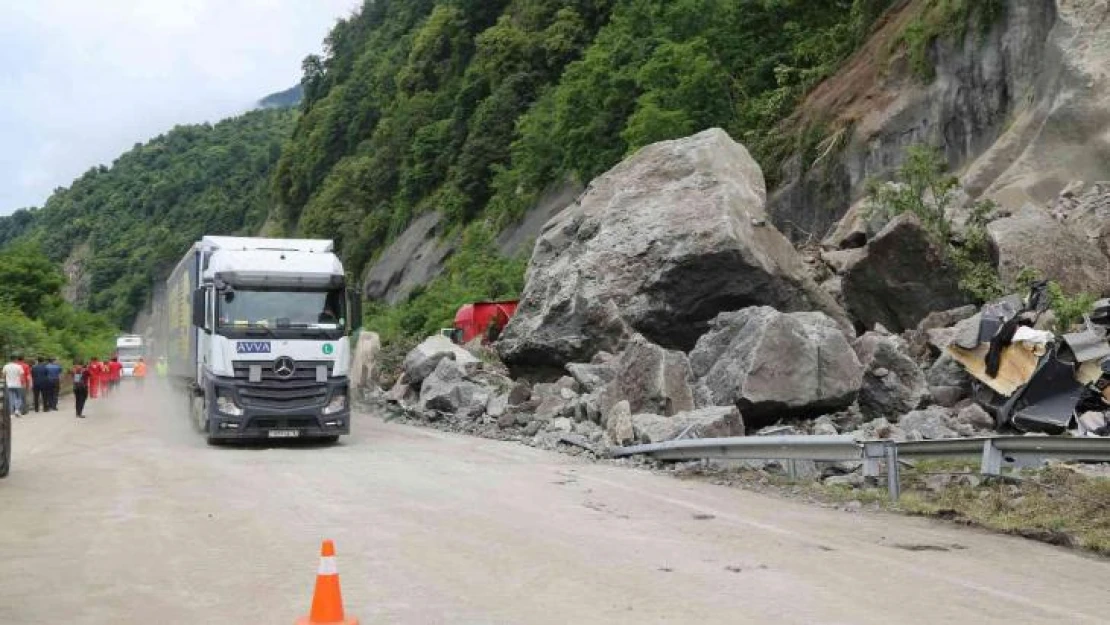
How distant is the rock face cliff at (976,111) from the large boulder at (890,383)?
800cm

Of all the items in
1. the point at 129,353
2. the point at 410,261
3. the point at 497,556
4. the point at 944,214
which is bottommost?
the point at 497,556

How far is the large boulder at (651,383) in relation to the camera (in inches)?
607

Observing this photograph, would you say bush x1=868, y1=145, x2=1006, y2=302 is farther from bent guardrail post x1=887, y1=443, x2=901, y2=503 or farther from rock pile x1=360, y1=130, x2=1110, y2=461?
bent guardrail post x1=887, y1=443, x2=901, y2=503

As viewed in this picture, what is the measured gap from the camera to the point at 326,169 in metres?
90.4

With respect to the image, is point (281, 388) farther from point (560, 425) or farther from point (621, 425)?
point (621, 425)

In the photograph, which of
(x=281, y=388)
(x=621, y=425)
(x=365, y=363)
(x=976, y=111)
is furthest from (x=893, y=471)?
(x=365, y=363)

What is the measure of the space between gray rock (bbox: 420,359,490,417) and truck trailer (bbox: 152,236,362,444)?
362cm

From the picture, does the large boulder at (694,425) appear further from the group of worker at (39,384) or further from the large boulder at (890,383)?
the group of worker at (39,384)

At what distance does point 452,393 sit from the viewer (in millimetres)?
20969

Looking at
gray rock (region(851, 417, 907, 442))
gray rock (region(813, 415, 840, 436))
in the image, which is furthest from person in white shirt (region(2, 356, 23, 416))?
gray rock (region(851, 417, 907, 442))

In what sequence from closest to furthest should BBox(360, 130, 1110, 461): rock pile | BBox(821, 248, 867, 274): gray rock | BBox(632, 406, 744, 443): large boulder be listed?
BBox(632, 406, 744, 443): large boulder, BBox(360, 130, 1110, 461): rock pile, BBox(821, 248, 867, 274): gray rock

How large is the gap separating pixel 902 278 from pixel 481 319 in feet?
58.3

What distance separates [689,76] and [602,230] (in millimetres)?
16708

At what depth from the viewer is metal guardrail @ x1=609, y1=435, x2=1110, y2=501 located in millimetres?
8844
